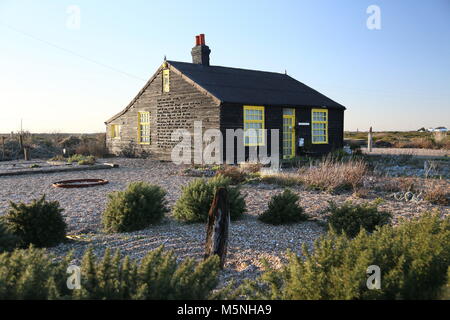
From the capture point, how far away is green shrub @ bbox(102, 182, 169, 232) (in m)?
5.92

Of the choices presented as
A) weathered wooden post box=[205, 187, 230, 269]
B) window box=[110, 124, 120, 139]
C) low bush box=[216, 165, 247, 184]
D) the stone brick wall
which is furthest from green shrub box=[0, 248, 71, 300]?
window box=[110, 124, 120, 139]

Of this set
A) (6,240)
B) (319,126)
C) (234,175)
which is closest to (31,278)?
(6,240)

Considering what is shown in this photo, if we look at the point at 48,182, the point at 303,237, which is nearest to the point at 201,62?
the point at 48,182

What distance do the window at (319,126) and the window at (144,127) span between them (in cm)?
878

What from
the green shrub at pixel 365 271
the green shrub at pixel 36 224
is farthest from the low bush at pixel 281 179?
the green shrub at pixel 365 271

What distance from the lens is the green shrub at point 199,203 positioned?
634 centimetres

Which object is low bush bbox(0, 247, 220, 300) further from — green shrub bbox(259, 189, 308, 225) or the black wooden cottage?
the black wooden cottage

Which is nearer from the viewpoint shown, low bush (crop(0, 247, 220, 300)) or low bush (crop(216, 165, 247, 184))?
low bush (crop(0, 247, 220, 300))

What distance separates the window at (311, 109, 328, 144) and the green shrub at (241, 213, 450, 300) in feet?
57.1

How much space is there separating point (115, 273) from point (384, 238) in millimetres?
2044

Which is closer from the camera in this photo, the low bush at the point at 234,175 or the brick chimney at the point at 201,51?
the low bush at the point at 234,175

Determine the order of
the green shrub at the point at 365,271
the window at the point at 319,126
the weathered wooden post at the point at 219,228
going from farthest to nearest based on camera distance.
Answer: the window at the point at 319,126 < the weathered wooden post at the point at 219,228 < the green shrub at the point at 365,271

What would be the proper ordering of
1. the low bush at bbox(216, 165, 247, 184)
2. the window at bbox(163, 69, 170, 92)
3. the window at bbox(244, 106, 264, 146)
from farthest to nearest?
the window at bbox(163, 69, 170, 92) → the window at bbox(244, 106, 264, 146) → the low bush at bbox(216, 165, 247, 184)

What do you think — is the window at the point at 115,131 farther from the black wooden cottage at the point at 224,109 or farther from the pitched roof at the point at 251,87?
the pitched roof at the point at 251,87
